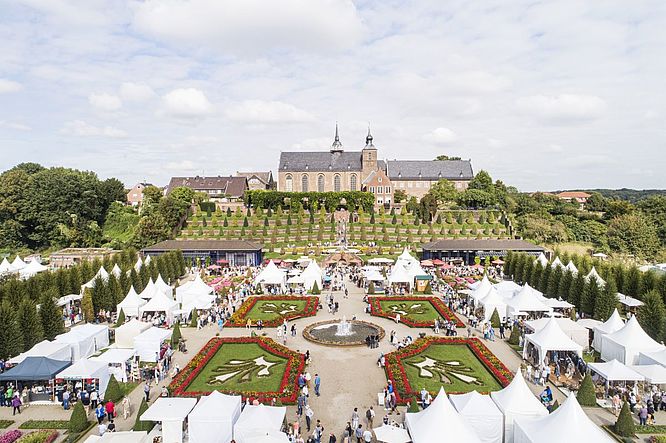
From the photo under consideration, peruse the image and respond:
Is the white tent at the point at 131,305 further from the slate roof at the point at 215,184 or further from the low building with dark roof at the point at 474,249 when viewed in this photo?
the slate roof at the point at 215,184

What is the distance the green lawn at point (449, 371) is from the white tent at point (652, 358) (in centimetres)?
764

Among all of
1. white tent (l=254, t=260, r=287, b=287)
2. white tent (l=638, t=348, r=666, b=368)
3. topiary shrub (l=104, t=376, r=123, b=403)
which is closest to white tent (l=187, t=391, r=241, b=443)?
topiary shrub (l=104, t=376, r=123, b=403)

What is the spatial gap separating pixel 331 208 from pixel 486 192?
98.8 feet

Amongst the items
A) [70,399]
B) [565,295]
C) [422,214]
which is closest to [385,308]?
[565,295]

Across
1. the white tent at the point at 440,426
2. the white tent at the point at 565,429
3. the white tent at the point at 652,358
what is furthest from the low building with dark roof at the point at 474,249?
the white tent at the point at 440,426

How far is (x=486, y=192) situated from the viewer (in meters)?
90.6

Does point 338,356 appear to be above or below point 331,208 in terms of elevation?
below

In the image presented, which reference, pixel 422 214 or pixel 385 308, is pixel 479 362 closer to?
pixel 385 308

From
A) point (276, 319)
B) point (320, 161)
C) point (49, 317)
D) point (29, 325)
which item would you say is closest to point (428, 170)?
point (320, 161)

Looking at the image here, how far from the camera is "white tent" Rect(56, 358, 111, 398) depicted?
21.2 meters

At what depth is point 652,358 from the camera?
75.8 ft

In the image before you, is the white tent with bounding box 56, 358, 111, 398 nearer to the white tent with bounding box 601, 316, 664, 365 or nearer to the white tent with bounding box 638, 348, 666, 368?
the white tent with bounding box 601, 316, 664, 365

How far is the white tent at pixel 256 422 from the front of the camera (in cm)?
1670

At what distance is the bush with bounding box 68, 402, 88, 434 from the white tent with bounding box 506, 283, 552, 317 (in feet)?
88.1
